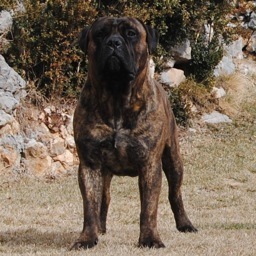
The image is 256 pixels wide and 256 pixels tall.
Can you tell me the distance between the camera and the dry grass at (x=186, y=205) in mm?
6250

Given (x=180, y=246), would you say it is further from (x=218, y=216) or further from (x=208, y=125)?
(x=208, y=125)

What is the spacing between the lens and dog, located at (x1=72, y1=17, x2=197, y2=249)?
6.10 meters

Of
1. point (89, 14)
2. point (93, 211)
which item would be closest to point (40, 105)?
point (89, 14)

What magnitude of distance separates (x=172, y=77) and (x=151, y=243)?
469 inches

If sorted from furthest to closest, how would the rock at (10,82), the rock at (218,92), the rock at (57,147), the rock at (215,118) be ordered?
the rock at (218,92) < the rock at (215,118) < the rock at (57,147) < the rock at (10,82)

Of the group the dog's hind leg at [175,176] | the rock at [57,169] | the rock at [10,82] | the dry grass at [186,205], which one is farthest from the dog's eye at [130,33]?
the rock at [57,169]

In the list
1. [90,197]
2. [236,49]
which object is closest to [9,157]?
[90,197]

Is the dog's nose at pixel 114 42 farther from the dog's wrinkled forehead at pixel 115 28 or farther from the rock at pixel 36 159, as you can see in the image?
the rock at pixel 36 159

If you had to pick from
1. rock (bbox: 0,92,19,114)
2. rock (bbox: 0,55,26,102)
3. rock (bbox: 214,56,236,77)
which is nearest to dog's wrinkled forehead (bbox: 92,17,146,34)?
rock (bbox: 0,92,19,114)

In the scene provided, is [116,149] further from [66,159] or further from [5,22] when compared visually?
[5,22]

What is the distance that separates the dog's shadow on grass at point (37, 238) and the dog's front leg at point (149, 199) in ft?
2.21

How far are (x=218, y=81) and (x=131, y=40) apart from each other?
1378cm

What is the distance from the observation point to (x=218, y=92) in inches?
746

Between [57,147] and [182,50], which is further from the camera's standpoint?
[182,50]
